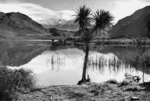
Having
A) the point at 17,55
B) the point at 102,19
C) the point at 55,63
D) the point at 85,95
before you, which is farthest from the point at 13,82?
the point at 17,55

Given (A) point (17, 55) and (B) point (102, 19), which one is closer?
(B) point (102, 19)

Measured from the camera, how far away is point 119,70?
1050 inches

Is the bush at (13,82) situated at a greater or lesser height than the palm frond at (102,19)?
lesser

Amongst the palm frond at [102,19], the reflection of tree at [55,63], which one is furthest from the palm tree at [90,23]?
the reflection of tree at [55,63]

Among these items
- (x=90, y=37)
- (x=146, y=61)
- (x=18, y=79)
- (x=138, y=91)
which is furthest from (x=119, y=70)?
(x=18, y=79)

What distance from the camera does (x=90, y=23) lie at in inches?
756

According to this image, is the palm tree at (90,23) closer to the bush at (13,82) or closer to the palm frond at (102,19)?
the palm frond at (102,19)

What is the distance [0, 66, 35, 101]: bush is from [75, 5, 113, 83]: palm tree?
784cm

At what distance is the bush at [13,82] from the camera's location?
9250 mm

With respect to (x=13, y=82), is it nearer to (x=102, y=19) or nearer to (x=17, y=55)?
(x=102, y=19)

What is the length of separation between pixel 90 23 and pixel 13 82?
36.2 ft

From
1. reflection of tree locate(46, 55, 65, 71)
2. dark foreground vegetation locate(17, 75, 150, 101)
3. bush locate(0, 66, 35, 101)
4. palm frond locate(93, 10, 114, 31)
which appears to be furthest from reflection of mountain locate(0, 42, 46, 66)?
palm frond locate(93, 10, 114, 31)

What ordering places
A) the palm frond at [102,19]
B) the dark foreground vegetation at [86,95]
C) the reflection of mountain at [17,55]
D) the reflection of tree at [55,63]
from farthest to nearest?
A: the reflection of mountain at [17,55]
the reflection of tree at [55,63]
the palm frond at [102,19]
the dark foreground vegetation at [86,95]

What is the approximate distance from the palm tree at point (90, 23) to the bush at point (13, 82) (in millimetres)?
7839
